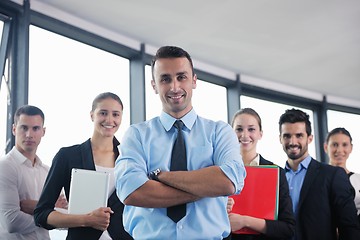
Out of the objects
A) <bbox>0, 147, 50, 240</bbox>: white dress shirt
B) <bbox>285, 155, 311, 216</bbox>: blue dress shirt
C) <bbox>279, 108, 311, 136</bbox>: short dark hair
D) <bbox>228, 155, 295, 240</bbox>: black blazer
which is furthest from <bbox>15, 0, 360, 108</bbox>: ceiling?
<bbox>228, 155, 295, 240</bbox>: black blazer

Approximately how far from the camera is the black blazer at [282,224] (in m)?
2.18

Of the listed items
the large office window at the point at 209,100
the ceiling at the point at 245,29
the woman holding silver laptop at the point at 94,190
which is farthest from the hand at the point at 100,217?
the large office window at the point at 209,100

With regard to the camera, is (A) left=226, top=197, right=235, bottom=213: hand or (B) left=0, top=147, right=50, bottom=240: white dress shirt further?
(B) left=0, top=147, right=50, bottom=240: white dress shirt

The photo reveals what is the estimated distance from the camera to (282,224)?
7.26 ft

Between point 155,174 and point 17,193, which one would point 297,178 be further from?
point 17,193

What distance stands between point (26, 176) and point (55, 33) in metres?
2.39

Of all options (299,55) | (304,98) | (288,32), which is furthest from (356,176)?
(304,98)

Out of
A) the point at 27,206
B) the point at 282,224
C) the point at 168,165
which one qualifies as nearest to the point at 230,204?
the point at 282,224

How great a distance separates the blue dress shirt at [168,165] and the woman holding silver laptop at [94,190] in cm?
53

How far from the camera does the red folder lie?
2.21 metres

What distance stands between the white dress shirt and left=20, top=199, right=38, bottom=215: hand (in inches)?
1.2

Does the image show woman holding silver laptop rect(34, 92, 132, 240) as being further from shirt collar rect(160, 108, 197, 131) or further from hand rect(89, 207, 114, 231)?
shirt collar rect(160, 108, 197, 131)

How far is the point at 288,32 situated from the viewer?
5.45 m

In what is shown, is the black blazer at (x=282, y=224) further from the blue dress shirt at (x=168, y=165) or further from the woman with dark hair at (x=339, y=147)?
the woman with dark hair at (x=339, y=147)
